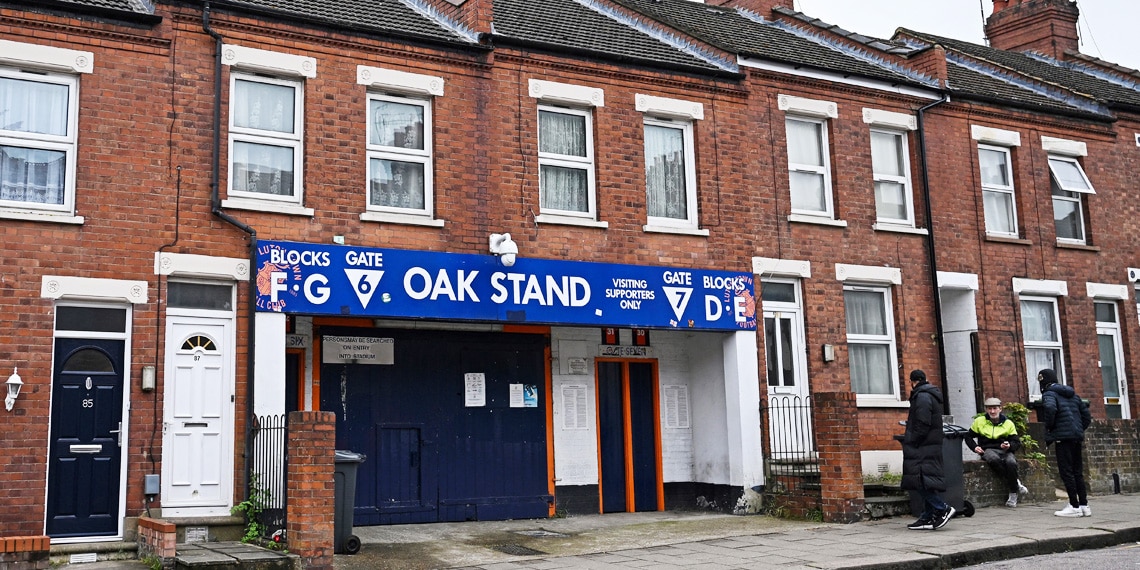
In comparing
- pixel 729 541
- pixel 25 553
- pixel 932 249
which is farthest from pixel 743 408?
pixel 25 553

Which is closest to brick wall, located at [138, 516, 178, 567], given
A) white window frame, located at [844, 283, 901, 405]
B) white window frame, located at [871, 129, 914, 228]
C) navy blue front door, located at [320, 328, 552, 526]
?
navy blue front door, located at [320, 328, 552, 526]

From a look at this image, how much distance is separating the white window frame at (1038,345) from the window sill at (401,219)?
409 inches

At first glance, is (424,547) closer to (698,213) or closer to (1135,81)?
(698,213)

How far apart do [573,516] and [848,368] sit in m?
4.88

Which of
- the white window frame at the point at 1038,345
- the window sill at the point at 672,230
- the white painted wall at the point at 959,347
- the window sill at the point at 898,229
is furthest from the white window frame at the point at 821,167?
the white window frame at the point at 1038,345

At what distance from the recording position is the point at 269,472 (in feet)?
37.9

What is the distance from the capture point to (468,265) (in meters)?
13.3

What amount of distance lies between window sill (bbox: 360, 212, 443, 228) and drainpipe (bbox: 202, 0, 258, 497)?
1.43 m

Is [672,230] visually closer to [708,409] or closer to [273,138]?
[708,409]

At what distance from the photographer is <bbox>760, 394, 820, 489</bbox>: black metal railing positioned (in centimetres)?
1453

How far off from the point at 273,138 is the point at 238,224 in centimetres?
130

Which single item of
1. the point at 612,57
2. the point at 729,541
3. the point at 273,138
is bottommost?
the point at 729,541

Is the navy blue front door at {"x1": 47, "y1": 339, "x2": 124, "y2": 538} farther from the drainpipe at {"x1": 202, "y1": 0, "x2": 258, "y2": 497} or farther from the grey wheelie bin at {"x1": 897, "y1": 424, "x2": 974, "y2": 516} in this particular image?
the grey wheelie bin at {"x1": 897, "y1": 424, "x2": 974, "y2": 516}

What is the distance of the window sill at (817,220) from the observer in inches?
634
